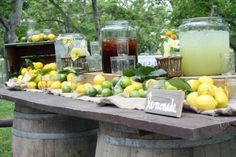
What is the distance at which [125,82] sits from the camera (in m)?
2.77

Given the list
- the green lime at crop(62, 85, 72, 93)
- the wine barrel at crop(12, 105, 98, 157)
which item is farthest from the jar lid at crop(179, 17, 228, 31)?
the wine barrel at crop(12, 105, 98, 157)

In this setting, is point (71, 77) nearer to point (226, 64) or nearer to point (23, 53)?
point (226, 64)

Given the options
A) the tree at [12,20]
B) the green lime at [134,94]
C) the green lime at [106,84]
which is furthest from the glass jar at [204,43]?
the tree at [12,20]

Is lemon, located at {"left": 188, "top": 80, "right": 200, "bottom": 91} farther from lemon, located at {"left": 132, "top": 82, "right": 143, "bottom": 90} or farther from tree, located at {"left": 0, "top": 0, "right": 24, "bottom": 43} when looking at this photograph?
tree, located at {"left": 0, "top": 0, "right": 24, "bottom": 43}

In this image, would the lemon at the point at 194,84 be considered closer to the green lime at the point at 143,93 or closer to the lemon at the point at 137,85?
the green lime at the point at 143,93

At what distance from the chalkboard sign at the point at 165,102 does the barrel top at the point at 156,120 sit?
34 millimetres

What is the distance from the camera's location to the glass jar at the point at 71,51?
12.2 feet

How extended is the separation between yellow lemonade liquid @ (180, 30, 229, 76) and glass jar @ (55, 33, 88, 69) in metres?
1.18

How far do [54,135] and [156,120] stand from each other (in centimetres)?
172

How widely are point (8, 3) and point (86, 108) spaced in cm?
942

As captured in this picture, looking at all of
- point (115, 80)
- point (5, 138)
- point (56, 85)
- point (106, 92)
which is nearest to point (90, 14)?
point (5, 138)

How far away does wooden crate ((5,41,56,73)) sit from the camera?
5.04m

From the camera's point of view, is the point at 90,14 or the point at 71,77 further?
the point at 90,14

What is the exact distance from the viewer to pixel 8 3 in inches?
451
